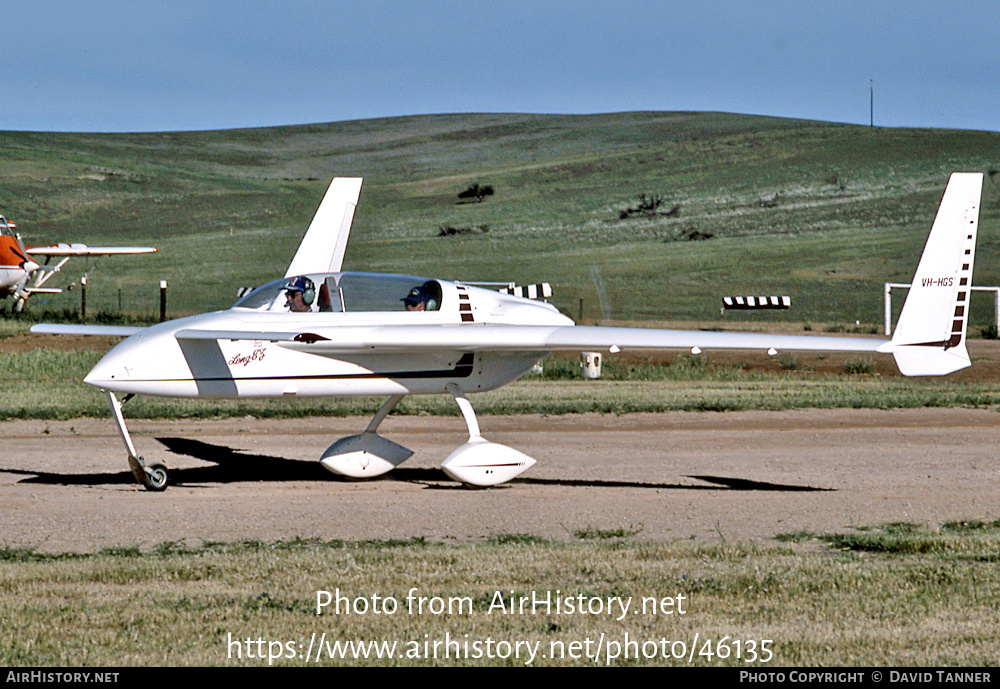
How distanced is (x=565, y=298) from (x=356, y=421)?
39.0 metres

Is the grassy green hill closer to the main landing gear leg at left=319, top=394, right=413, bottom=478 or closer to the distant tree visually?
Answer: the distant tree

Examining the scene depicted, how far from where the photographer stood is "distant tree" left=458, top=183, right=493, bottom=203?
85.1 m

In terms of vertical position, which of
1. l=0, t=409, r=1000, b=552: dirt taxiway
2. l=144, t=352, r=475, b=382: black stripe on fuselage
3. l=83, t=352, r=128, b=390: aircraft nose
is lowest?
l=0, t=409, r=1000, b=552: dirt taxiway

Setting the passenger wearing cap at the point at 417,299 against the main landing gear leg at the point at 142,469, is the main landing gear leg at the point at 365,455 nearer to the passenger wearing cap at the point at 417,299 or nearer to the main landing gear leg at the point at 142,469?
the passenger wearing cap at the point at 417,299

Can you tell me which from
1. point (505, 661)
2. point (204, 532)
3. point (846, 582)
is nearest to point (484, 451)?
point (204, 532)

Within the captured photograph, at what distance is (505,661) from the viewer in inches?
240

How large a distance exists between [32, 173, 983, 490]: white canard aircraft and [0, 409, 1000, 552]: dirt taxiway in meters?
0.65

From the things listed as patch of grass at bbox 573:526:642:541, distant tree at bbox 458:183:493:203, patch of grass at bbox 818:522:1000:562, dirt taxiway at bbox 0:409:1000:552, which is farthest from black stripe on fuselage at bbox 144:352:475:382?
distant tree at bbox 458:183:493:203

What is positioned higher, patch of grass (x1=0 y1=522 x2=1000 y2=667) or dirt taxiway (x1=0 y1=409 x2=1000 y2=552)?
patch of grass (x1=0 y1=522 x2=1000 y2=667)

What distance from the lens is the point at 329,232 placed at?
17.6 meters

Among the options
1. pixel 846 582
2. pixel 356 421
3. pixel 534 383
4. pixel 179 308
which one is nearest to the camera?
pixel 846 582

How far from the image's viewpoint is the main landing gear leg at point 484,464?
39.9 feet
